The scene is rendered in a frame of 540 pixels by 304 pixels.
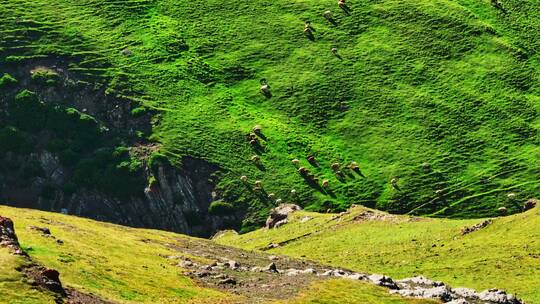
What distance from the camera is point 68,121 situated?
164m

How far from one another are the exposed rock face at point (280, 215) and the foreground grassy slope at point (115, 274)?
4377 cm

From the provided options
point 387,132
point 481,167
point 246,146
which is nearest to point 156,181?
point 246,146

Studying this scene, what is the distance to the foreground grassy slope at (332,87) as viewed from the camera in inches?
5812

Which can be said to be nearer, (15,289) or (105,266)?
(15,289)

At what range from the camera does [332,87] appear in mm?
173750

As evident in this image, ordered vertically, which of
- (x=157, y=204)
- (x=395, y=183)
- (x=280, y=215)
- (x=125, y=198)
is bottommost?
(x=157, y=204)

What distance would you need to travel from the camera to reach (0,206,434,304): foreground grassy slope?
53.5 meters

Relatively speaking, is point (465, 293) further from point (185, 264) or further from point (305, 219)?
point (305, 219)

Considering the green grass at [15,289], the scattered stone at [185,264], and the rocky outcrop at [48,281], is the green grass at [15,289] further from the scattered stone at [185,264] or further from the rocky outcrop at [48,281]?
the scattered stone at [185,264]

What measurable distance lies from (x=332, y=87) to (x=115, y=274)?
112381 mm

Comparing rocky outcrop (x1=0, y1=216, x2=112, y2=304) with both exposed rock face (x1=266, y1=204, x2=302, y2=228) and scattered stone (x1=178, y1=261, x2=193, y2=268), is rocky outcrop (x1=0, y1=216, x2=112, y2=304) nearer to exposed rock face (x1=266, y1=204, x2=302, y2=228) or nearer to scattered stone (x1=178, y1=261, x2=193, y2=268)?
scattered stone (x1=178, y1=261, x2=193, y2=268)

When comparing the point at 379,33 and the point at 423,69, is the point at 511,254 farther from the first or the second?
the point at 379,33

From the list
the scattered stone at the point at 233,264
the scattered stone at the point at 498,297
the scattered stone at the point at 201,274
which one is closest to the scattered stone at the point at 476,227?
the scattered stone at the point at 498,297

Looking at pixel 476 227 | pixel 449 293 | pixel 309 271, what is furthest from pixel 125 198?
pixel 449 293
